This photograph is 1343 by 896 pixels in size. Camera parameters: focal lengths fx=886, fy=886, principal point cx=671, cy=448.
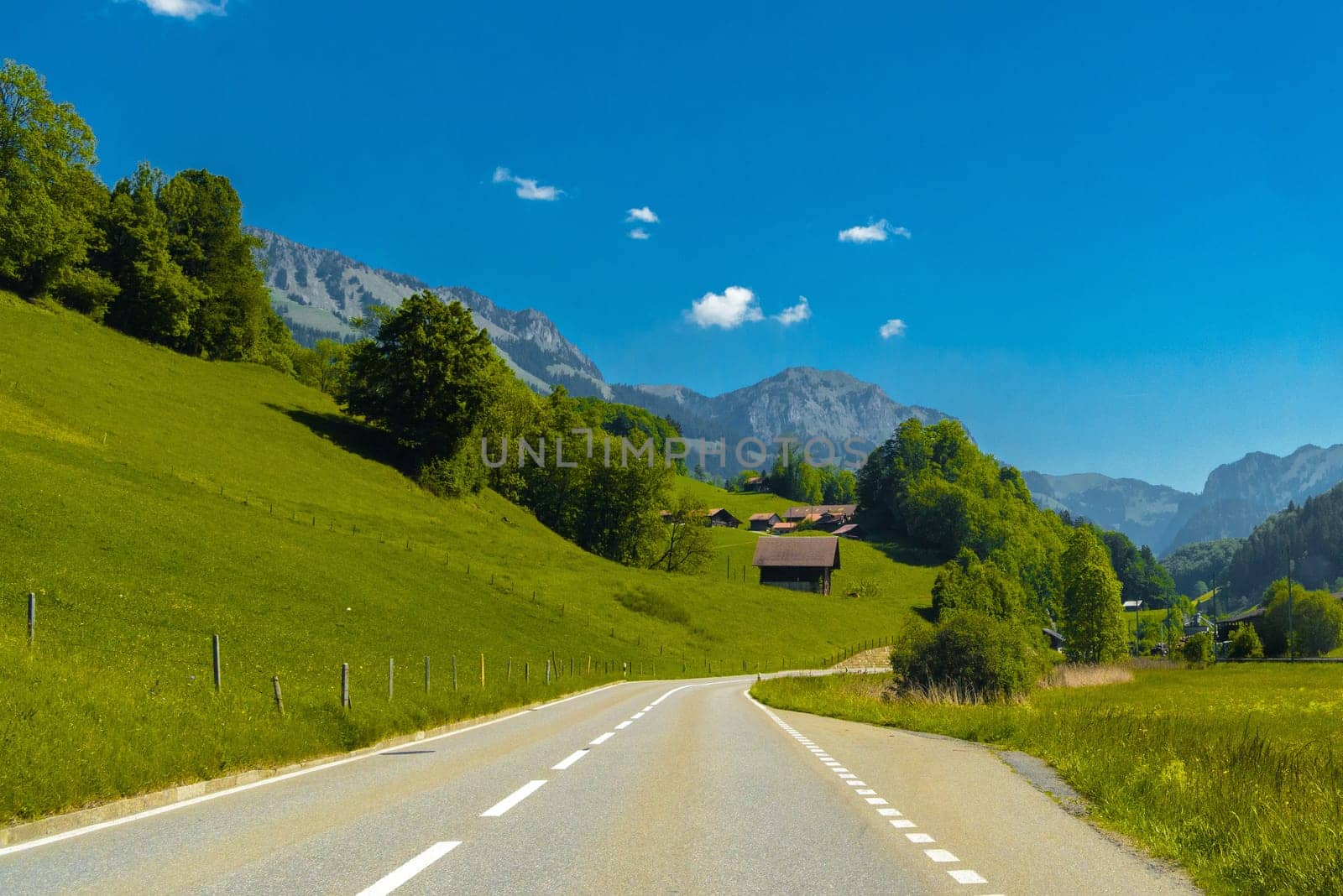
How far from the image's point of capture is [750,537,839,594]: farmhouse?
114m

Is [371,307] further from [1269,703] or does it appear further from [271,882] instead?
[271,882]

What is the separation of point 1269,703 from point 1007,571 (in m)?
100

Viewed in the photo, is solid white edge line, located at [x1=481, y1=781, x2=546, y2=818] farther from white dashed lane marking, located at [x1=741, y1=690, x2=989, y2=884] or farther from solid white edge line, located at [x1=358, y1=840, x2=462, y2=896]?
white dashed lane marking, located at [x1=741, y1=690, x2=989, y2=884]

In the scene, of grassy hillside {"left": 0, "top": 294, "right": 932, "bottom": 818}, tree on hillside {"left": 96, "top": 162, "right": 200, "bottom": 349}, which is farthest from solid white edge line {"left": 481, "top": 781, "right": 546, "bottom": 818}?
tree on hillside {"left": 96, "top": 162, "right": 200, "bottom": 349}

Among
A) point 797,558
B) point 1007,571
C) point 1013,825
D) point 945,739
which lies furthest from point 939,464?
point 1013,825

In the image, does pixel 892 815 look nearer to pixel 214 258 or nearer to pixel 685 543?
pixel 214 258

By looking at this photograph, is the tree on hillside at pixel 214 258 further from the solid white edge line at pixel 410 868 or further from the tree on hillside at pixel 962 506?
the tree on hillside at pixel 962 506

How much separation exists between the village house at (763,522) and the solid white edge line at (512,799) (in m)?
169

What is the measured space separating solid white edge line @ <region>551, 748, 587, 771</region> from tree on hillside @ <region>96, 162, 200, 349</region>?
3058 inches

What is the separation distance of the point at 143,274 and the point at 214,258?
33.6 feet

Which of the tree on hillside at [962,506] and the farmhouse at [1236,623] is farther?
the tree on hillside at [962,506]

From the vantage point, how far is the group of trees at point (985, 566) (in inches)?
1209

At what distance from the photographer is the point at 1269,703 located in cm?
3388

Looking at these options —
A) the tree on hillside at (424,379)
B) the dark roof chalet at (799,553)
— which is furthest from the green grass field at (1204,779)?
the dark roof chalet at (799,553)
